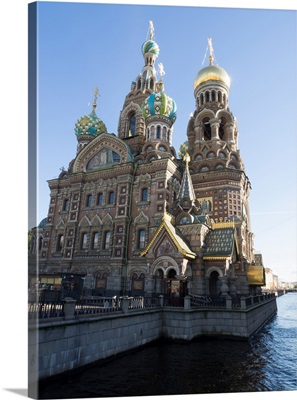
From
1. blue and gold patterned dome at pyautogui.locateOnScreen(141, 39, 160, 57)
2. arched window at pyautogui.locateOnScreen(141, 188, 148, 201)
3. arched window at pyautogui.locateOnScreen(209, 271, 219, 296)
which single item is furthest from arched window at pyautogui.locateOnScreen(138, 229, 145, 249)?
blue and gold patterned dome at pyautogui.locateOnScreen(141, 39, 160, 57)

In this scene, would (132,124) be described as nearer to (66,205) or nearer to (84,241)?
(66,205)

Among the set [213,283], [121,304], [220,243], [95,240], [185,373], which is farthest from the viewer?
[95,240]

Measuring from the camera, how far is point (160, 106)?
2762 cm

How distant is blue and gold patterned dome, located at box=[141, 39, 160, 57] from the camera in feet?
119

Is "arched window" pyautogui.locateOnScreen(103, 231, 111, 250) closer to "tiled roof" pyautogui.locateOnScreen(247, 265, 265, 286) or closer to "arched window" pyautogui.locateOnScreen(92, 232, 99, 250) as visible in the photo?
"arched window" pyautogui.locateOnScreen(92, 232, 99, 250)

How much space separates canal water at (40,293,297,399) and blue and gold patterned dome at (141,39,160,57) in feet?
110

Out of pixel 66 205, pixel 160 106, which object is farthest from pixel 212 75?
pixel 66 205

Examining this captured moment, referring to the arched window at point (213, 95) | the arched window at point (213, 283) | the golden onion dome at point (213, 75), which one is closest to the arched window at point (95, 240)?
the arched window at point (213, 283)

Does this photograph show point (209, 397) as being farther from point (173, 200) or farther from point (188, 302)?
point (173, 200)

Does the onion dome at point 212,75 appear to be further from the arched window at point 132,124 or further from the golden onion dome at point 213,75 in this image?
the arched window at point 132,124

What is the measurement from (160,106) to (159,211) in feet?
34.9

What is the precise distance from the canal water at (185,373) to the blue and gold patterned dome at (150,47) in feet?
110
